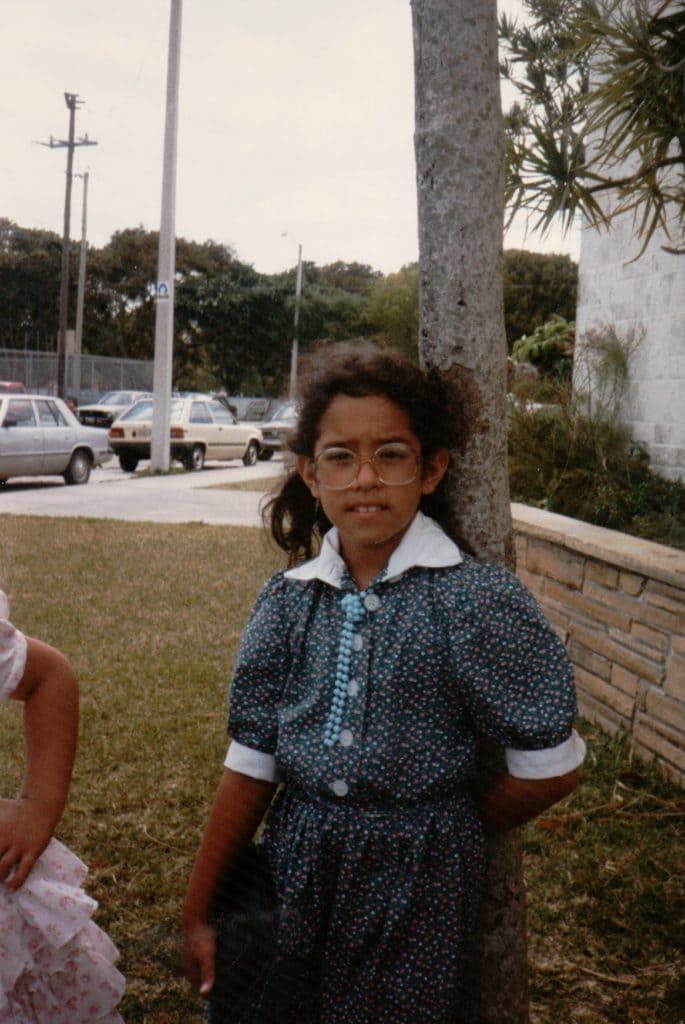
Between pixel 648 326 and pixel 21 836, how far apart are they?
19.1 ft

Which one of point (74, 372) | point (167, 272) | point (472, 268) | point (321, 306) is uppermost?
point (321, 306)

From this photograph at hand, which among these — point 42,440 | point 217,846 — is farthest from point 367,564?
point 42,440

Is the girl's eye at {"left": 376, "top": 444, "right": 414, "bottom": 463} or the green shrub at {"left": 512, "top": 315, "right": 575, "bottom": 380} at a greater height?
the green shrub at {"left": 512, "top": 315, "right": 575, "bottom": 380}

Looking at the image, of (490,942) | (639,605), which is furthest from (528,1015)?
(639,605)

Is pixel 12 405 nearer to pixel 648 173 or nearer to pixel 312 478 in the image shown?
pixel 648 173

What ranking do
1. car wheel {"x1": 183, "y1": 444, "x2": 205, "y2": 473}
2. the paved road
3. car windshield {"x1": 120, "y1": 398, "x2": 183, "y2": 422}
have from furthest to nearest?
car wheel {"x1": 183, "y1": 444, "x2": 205, "y2": 473} < car windshield {"x1": 120, "y1": 398, "x2": 183, "y2": 422} < the paved road

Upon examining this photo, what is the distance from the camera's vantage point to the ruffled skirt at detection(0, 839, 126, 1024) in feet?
5.38

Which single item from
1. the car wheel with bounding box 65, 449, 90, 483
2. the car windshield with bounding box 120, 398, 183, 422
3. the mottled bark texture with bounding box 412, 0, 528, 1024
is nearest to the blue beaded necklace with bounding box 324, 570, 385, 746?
the mottled bark texture with bounding box 412, 0, 528, 1024

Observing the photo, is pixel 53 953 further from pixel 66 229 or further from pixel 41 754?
pixel 66 229

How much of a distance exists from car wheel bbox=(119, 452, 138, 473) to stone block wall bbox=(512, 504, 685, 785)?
14917 millimetres

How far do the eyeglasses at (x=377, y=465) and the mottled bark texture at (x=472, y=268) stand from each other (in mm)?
313

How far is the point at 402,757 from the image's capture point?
5.46ft

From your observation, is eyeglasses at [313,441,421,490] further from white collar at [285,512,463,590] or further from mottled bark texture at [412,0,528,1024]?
mottled bark texture at [412,0,528,1024]

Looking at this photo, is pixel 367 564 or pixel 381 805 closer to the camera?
pixel 381 805
